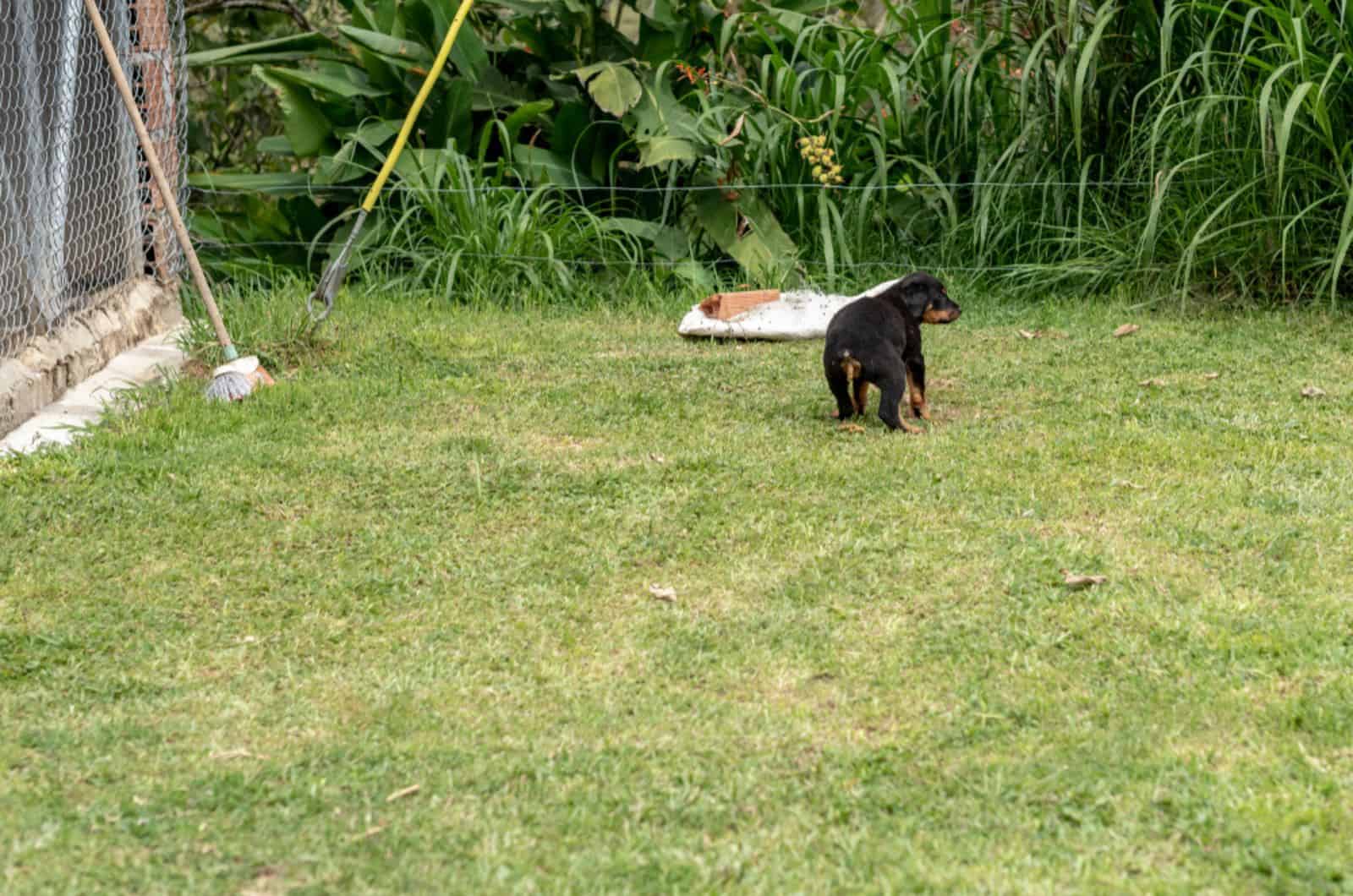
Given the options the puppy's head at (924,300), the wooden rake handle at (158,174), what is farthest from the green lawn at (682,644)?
the wooden rake handle at (158,174)

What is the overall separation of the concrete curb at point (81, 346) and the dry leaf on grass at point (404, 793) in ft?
10.8

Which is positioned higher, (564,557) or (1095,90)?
(1095,90)

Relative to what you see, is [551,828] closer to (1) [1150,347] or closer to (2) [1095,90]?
(1) [1150,347]

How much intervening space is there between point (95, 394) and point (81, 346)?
1.17 ft

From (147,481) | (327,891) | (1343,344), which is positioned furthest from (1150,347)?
(327,891)

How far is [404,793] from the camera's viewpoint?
3133 mm

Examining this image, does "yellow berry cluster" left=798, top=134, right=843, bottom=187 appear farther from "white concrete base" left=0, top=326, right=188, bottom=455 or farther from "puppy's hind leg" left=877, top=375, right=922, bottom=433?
"white concrete base" left=0, top=326, right=188, bottom=455

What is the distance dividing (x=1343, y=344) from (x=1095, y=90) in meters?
2.02

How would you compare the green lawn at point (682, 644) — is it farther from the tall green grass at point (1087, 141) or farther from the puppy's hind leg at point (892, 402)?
the tall green grass at point (1087, 141)

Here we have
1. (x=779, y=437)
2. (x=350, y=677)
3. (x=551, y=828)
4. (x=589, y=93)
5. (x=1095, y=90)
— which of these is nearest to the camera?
(x=551, y=828)

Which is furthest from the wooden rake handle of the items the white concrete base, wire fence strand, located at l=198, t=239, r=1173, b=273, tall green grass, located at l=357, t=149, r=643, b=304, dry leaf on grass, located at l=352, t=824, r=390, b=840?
dry leaf on grass, located at l=352, t=824, r=390, b=840

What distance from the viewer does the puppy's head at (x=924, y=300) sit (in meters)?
5.86

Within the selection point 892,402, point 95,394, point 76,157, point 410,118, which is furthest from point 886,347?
point 76,157

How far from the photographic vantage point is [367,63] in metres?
9.05
